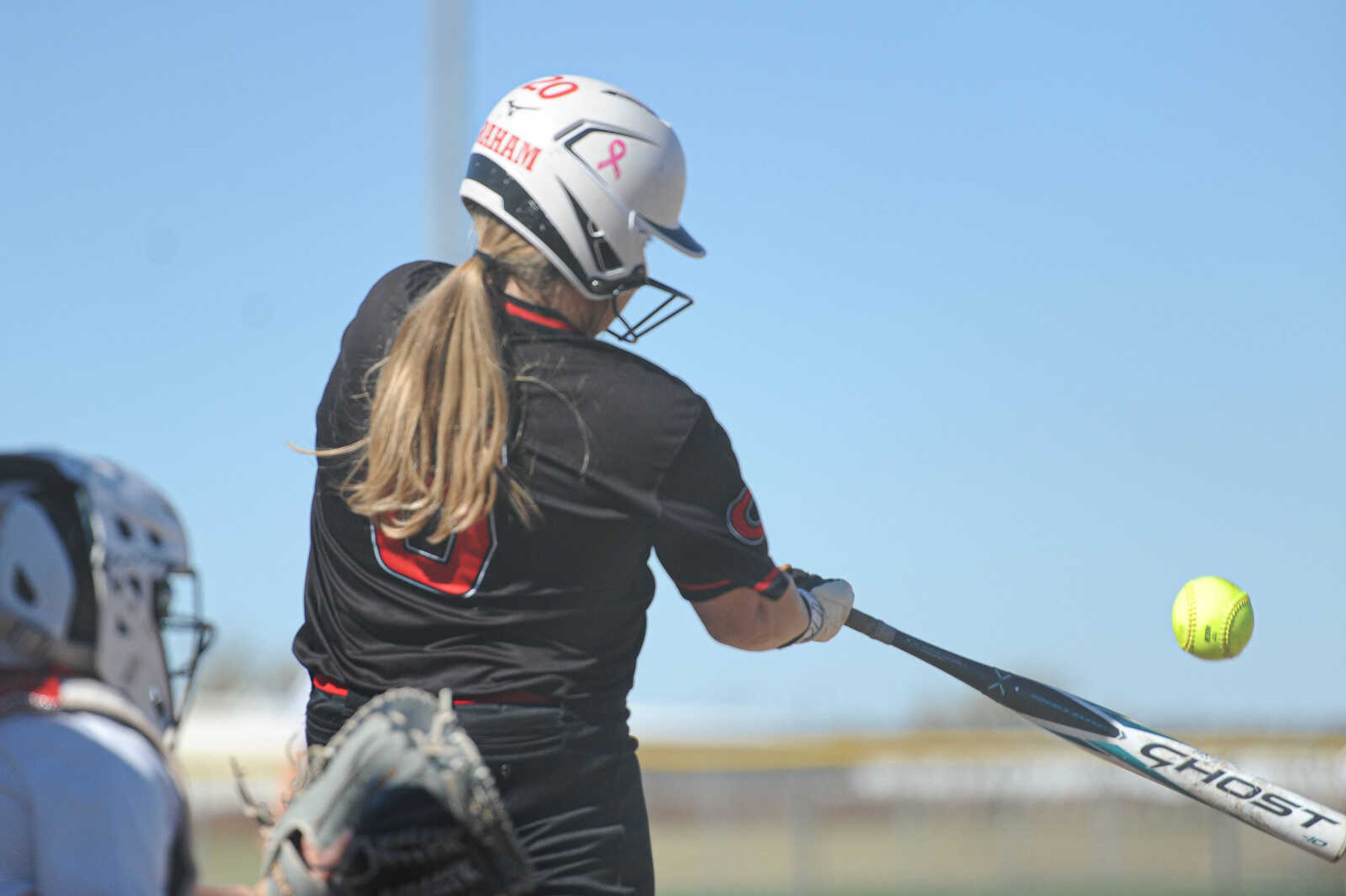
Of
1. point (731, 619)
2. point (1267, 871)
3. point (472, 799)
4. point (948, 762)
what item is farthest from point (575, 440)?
point (948, 762)

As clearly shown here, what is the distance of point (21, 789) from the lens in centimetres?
229

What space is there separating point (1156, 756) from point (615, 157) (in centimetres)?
284

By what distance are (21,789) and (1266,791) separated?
4.01 meters

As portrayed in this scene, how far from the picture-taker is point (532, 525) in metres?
3.16

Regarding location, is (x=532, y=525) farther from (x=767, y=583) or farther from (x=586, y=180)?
(x=586, y=180)

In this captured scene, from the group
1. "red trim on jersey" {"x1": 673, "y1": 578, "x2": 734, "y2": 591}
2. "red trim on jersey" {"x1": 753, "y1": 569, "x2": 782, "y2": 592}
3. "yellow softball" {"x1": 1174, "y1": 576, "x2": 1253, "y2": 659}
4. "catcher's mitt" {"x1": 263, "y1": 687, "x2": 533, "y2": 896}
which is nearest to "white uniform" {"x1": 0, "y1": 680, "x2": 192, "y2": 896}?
"catcher's mitt" {"x1": 263, "y1": 687, "x2": 533, "y2": 896}

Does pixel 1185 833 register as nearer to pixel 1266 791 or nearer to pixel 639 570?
pixel 1266 791

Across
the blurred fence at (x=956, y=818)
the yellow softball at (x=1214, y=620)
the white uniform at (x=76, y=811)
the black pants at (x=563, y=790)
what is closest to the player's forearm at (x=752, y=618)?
the black pants at (x=563, y=790)

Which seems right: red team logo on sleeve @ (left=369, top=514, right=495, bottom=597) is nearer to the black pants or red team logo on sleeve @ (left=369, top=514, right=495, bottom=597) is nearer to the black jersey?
the black jersey

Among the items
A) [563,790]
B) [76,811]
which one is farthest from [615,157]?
[76,811]

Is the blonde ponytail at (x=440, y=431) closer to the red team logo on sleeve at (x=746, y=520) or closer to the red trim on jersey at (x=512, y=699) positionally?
the red trim on jersey at (x=512, y=699)

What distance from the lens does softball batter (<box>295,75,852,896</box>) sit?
3.11m

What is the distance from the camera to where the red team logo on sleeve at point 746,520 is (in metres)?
3.28

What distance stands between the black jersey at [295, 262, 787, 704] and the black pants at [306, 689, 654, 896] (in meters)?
0.06
